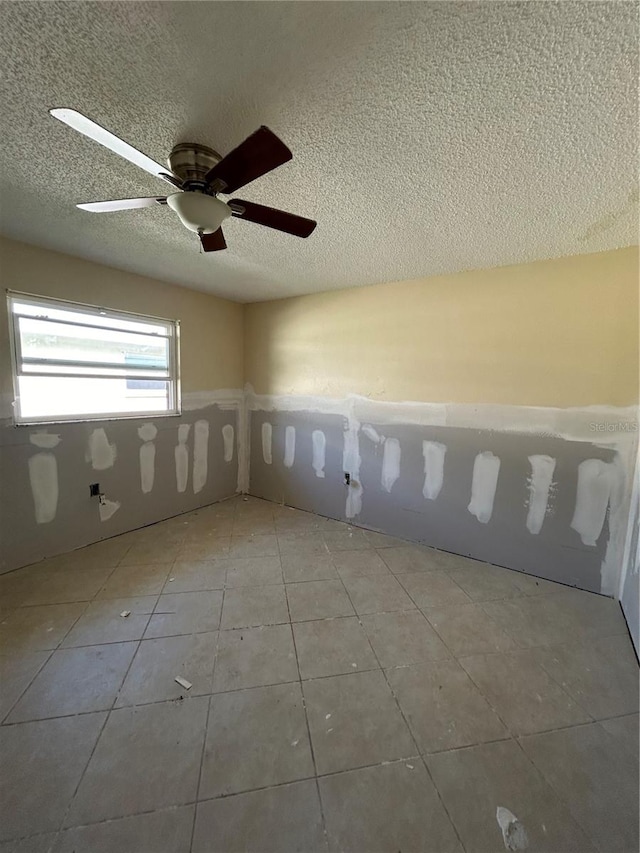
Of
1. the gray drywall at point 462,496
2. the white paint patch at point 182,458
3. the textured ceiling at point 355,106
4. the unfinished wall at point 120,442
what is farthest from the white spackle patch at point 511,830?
the white paint patch at point 182,458

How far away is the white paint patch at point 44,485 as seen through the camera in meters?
2.47

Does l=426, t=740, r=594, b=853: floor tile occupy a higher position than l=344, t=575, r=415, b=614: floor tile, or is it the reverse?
l=426, t=740, r=594, b=853: floor tile

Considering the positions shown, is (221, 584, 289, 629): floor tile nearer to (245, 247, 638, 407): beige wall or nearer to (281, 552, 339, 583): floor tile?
(281, 552, 339, 583): floor tile

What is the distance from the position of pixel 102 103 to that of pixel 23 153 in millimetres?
567

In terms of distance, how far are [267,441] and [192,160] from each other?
2.91m

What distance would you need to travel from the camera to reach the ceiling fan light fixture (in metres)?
1.29

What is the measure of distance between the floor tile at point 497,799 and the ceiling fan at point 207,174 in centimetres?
229

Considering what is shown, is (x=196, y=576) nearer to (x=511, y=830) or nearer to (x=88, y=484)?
(x=88, y=484)

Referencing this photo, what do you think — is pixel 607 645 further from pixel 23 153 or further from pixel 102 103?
pixel 23 153

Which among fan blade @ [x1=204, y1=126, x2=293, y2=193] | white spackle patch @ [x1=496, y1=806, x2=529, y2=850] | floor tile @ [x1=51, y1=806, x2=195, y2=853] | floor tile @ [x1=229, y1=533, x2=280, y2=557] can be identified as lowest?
→ floor tile @ [x1=229, y1=533, x2=280, y2=557]

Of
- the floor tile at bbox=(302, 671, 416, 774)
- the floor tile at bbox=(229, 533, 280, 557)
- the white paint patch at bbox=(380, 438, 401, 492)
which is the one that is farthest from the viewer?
the white paint patch at bbox=(380, 438, 401, 492)

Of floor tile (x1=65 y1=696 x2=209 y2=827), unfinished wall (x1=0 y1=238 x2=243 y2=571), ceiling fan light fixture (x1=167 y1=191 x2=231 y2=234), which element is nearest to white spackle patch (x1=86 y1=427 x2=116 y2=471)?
unfinished wall (x1=0 y1=238 x2=243 y2=571)

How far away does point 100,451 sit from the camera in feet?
9.31

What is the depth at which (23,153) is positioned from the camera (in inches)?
54.2
